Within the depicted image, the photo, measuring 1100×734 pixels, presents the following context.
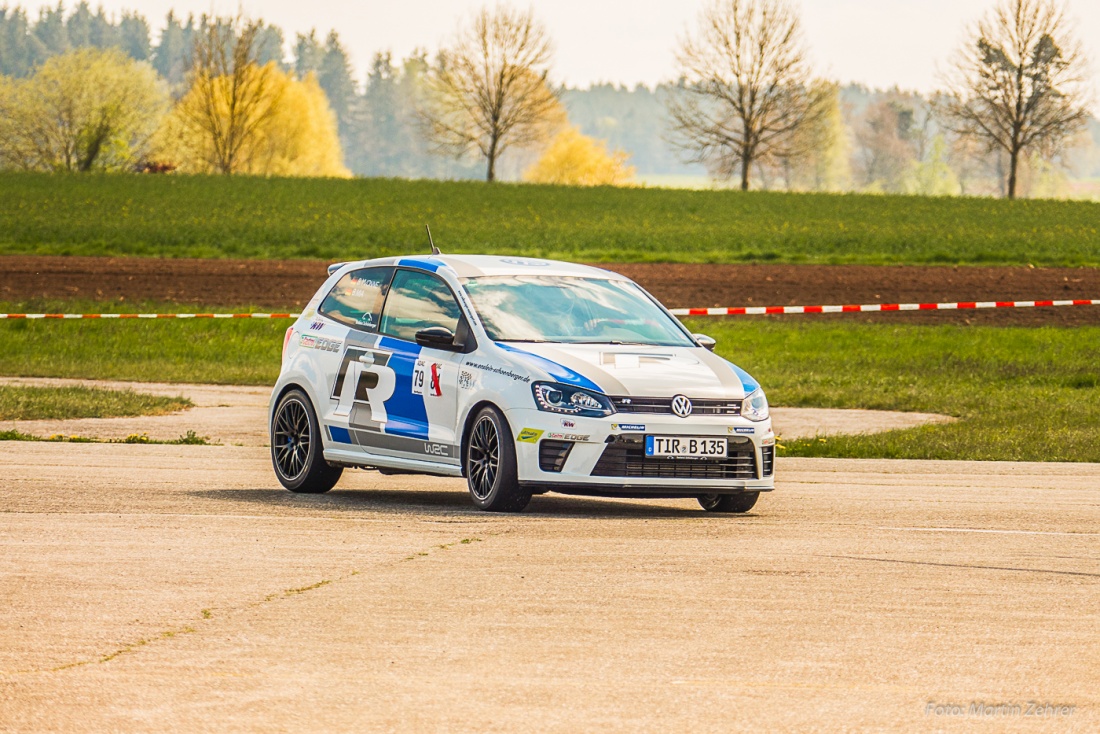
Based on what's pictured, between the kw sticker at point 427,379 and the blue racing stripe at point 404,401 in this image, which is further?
the blue racing stripe at point 404,401

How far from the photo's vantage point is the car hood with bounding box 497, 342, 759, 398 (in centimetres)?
1039

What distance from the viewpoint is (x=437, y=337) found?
432 inches

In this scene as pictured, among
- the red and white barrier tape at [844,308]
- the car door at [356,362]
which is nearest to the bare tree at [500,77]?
the red and white barrier tape at [844,308]

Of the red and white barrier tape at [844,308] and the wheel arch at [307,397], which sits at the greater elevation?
the red and white barrier tape at [844,308]

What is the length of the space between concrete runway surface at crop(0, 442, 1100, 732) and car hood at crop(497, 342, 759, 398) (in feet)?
2.67

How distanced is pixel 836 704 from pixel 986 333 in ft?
83.9

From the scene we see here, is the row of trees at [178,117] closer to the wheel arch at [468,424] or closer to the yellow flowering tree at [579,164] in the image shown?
the yellow flowering tree at [579,164]

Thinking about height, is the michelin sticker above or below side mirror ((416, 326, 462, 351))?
below

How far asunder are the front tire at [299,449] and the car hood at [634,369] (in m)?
1.91

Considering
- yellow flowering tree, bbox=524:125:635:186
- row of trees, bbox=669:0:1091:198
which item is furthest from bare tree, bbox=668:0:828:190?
yellow flowering tree, bbox=524:125:635:186

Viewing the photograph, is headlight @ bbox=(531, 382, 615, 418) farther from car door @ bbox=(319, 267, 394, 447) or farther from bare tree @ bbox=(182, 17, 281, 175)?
bare tree @ bbox=(182, 17, 281, 175)

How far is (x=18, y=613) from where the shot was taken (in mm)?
6926

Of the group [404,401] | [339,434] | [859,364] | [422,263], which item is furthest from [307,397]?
[859,364]

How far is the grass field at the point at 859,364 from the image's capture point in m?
17.9
